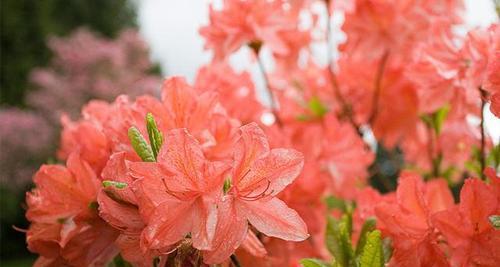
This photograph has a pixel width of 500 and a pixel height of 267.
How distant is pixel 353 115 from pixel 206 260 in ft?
2.66

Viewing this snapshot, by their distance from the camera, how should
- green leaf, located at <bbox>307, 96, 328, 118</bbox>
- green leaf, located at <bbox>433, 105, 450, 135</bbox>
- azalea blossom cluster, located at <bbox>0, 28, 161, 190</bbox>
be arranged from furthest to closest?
azalea blossom cluster, located at <bbox>0, 28, 161, 190</bbox> → green leaf, located at <bbox>307, 96, 328, 118</bbox> → green leaf, located at <bbox>433, 105, 450, 135</bbox>

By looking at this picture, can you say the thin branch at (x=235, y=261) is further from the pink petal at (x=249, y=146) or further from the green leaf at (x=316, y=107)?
the green leaf at (x=316, y=107)

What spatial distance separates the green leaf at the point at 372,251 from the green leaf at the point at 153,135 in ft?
0.58

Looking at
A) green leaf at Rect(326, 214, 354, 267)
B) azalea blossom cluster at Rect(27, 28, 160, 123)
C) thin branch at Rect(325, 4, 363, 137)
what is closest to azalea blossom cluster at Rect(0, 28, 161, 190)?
azalea blossom cluster at Rect(27, 28, 160, 123)

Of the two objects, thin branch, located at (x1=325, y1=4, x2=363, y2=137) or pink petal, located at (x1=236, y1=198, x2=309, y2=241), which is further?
thin branch, located at (x1=325, y1=4, x2=363, y2=137)

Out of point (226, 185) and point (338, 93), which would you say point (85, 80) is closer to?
point (338, 93)

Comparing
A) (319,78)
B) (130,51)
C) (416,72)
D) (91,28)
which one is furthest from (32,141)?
(416,72)

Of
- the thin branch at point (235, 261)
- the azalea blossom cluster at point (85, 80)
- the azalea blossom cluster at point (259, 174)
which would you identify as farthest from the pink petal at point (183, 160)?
the azalea blossom cluster at point (85, 80)

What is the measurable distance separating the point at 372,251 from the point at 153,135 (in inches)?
7.6

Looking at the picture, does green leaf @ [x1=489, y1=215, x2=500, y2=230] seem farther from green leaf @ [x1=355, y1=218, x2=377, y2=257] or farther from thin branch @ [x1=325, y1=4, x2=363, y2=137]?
thin branch @ [x1=325, y1=4, x2=363, y2=137]

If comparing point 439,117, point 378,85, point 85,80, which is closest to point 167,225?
point 439,117

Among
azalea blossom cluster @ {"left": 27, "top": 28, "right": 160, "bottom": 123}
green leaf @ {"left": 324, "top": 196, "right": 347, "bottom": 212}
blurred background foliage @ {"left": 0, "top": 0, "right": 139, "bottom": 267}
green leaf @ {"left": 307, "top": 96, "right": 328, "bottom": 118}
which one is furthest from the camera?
blurred background foliage @ {"left": 0, "top": 0, "right": 139, "bottom": 267}

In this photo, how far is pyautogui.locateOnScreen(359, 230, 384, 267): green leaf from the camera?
564 mm

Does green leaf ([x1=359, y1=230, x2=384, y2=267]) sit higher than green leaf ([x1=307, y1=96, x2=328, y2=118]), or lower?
higher
